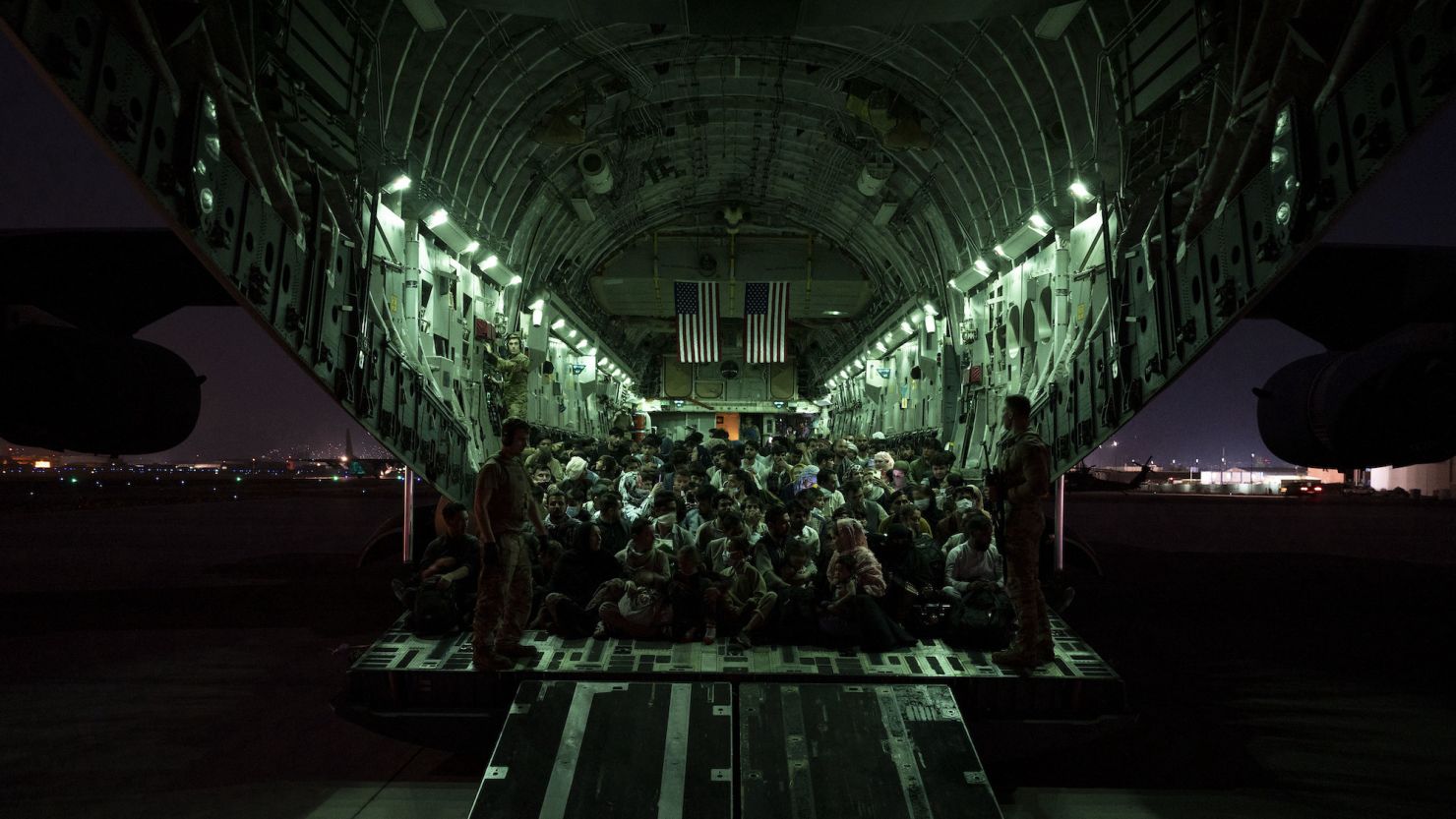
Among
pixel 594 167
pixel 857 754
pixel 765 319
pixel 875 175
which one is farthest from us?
pixel 765 319

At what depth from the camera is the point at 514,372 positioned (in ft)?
61.1

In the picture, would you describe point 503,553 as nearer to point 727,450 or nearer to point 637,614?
point 637,614

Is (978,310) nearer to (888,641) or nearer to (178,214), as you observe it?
(888,641)

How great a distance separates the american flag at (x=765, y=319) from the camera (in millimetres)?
29922

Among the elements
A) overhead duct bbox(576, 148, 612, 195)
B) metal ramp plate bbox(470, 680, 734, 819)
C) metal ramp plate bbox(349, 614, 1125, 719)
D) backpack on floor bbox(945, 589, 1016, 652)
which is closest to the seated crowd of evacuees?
backpack on floor bbox(945, 589, 1016, 652)

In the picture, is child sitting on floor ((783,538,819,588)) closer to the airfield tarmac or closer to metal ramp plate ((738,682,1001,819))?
metal ramp plate ((738,682,1001,819))

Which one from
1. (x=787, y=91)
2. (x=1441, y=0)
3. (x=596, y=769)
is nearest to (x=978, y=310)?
(x=787, y=91)

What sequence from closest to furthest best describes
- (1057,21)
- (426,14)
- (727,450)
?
(1057,21) < (426,14) < (727,450)

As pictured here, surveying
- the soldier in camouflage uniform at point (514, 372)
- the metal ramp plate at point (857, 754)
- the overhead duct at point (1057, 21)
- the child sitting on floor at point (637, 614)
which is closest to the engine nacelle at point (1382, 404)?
the metal ramp plate at point (857, 754)

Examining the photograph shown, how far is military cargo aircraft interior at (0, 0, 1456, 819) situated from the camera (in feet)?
15.6

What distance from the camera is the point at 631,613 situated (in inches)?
259

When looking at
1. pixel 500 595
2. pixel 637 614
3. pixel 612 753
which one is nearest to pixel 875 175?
pixel 637 614

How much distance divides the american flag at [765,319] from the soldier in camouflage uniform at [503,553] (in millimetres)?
24507

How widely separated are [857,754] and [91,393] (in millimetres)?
5972
